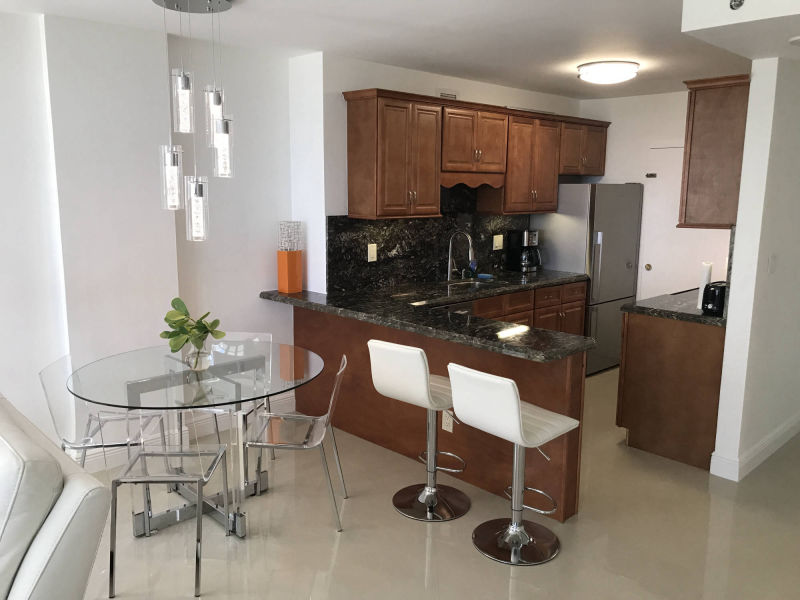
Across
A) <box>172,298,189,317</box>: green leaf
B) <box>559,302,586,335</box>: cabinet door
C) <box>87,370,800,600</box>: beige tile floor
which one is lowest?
<box>87,370,800,600</box>: beige tile floor

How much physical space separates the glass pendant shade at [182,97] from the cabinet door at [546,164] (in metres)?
3.51

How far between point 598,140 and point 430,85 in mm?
2026

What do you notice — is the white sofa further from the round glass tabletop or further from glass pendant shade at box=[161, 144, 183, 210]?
glass pendant shade at box=[161, 144, 183, 210]

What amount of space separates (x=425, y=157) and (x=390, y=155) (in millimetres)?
336

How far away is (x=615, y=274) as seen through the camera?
6.00 m

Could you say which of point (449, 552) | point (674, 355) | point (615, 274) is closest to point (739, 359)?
point (674, 355)

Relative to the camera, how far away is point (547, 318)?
546 centimetres

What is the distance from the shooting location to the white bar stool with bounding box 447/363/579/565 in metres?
2.75

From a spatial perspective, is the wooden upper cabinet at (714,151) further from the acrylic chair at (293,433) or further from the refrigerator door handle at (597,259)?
the acrylic chair at (293,433)

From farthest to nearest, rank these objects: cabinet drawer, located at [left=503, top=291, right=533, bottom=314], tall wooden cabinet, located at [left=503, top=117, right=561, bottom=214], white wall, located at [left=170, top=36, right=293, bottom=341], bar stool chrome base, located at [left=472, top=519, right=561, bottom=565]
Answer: tall wooden cabinet, located at [left=503, top=117, right=561, bottom=214] < cabinet drawer, located at [left=503, top=291, right=533, bottom=314] < white wall, located at [left=170, top=36, right=293, bottom=341] < bar stool chrome base, located at [left=472, top=519, right=561, bottom=565]

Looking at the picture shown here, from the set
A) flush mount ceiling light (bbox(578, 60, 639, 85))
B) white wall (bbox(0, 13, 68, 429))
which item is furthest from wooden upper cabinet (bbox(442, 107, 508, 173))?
white wall (bbox(0, 13, 68, 429))

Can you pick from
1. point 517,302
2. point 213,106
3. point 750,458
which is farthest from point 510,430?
point 517,302

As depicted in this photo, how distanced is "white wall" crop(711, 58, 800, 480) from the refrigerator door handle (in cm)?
179

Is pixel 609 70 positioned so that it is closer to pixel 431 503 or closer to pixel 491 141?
pixel 491 141
